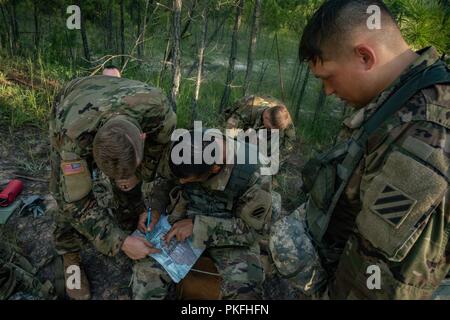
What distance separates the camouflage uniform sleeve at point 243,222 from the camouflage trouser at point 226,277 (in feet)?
0.37

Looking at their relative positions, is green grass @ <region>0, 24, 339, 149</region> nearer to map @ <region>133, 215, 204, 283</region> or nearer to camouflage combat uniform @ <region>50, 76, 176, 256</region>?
camouflage combat uniform @ <region>50, 76, 176, 256</region>

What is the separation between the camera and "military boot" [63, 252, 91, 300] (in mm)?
2402

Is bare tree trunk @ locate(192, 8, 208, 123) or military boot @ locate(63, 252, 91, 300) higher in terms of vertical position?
bare tree trunk @ locate(192, 8, 208, 123)

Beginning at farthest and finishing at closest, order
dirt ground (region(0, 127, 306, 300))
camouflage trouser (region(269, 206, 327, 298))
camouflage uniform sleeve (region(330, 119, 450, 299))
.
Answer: dirt ground (region(0, 127, 306, 300))
camouflage trouser (region(269, 206, 327, 298))
camouflage uniform sleeve (region(330, 119, 450, 299))

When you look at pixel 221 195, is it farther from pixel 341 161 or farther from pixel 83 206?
pixel 341 161

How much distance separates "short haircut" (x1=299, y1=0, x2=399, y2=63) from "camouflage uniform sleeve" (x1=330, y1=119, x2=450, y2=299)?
40cm

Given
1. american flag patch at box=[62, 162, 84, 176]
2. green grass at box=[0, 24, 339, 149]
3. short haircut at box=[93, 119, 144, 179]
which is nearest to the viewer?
short haircut at box=[93, 119, 144, 179]

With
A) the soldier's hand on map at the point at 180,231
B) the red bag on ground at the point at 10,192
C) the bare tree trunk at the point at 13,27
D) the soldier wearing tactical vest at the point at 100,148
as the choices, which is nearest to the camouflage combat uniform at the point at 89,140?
the soldier wearing tactical vest at the point at 100,148

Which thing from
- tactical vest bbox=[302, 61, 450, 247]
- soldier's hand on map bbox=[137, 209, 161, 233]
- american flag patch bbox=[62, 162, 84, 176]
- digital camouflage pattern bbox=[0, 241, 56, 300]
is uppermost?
tactical vest bbox=[302, 61, 450, 247]

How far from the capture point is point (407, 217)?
39.2 inches

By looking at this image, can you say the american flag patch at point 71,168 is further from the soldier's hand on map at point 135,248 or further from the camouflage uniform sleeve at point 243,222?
the camouflage uniform sleeve at point 243,222

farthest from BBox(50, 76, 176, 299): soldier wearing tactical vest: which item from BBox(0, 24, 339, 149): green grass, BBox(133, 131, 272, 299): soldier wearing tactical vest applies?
BBox(0, 24, 339, 149): green grass

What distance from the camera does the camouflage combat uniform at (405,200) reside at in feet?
3.16

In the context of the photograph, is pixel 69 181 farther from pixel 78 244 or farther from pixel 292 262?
pixel 292 262
